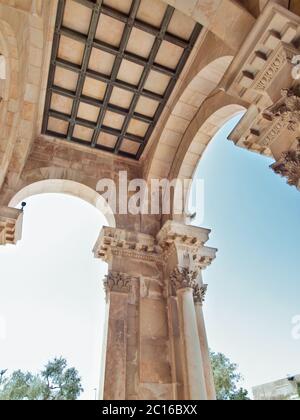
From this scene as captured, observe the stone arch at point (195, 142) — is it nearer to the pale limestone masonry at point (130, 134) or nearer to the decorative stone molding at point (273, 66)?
the pale limestone masonry at point (130, 134)

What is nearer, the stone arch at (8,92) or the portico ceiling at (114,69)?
the stone arch at (8,92)

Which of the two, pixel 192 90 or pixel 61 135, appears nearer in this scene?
pixel 192 90

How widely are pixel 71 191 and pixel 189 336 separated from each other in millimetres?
5412

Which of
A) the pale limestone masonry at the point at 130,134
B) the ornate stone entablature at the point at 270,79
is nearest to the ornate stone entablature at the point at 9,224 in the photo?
the pale limestone masonry at the point at 130,134

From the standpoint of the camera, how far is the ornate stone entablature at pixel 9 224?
8.01m

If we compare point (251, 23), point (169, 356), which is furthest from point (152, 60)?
point (169, 356)

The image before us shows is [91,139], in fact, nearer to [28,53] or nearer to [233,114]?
[28,53]

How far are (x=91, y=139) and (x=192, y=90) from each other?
A: 358cm

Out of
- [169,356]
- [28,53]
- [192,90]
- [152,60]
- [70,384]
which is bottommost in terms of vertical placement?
[169,356]

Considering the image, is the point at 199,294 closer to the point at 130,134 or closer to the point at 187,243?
the point at 187,243

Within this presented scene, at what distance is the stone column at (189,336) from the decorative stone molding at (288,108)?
4992mm

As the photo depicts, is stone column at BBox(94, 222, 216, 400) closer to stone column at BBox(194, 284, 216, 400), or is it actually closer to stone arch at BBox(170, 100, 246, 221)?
stone column at BBox(194, 284, 216, 400)

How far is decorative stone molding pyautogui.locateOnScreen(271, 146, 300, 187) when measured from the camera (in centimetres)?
373

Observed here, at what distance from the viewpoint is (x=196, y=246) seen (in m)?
8.61
